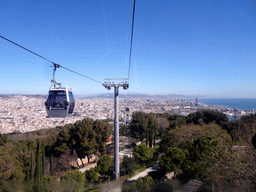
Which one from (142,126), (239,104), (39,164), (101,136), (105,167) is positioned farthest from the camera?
(239,104)

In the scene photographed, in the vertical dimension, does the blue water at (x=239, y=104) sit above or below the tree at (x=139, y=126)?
above

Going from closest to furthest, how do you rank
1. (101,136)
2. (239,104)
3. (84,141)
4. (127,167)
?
(127,167) → (84,141) → (101,136) → (239,104)

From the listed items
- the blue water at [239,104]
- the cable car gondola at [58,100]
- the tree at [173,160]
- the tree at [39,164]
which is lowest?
the tree at [39,164]

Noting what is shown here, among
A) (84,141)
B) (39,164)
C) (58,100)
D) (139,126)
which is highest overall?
(58,100)

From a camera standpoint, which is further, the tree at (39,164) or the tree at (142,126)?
the tree at (142,126)

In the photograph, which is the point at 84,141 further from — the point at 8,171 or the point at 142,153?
the point at 8,171

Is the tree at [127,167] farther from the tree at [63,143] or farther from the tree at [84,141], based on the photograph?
the tree at [63,143]

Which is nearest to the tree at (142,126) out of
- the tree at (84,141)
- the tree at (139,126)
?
the tree at (139,126)

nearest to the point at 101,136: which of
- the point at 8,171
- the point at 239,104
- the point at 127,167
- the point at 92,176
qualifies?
the point at 127,167

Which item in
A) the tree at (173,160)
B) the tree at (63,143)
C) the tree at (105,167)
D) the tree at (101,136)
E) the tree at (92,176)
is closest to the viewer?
the tree at (173,160)

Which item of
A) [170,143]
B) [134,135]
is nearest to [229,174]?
[170,143]

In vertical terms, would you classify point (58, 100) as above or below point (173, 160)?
above

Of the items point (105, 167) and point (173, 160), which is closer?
point (173, 160)
